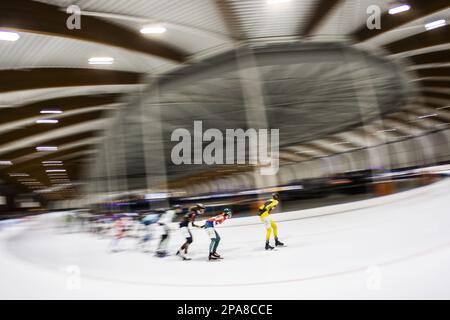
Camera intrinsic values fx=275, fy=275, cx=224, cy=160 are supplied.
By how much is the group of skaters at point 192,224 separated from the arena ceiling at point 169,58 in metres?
0.74

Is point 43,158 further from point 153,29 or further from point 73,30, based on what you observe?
point 153,29

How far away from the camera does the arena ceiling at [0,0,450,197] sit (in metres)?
5.92

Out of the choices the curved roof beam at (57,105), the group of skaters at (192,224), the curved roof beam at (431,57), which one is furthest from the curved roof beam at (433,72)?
the curved roof beam at (57,105)

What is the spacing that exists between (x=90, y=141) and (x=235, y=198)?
3557 mm

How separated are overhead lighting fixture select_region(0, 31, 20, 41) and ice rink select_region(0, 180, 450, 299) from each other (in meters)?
4.07

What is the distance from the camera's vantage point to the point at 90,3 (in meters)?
5.79

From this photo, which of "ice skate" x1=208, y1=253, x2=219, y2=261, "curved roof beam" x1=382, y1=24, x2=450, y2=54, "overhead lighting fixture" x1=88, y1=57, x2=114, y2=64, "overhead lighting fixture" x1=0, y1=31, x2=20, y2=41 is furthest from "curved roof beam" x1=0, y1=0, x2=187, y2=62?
"curved roof beam" x1=382, y1=24, x2=450, y2=54

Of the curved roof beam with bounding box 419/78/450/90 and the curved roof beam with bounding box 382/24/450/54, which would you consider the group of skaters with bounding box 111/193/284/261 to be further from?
the curved roof beam with bounding box 419/78/450/90

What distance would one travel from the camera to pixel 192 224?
5371mm

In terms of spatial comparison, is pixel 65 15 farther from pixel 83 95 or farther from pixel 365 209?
pixel 365 209

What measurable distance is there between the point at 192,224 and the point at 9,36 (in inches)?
227
